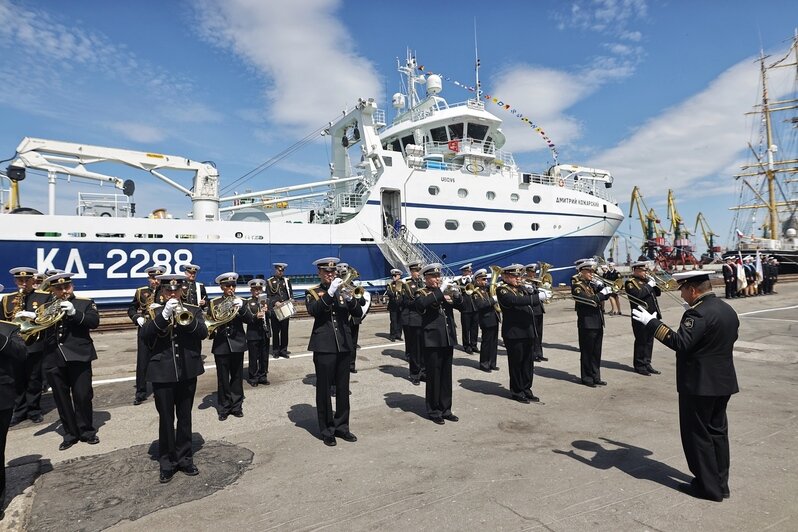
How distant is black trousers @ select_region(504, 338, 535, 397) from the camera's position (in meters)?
6.52

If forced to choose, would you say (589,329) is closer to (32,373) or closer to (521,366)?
(521,366)

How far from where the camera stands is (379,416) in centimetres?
596

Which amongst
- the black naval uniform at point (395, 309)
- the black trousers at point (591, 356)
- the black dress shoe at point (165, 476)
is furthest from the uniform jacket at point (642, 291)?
the black dress shoe at point (165, 476)

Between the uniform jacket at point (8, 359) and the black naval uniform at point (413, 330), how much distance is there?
4.99 m

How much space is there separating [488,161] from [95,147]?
1754 cm

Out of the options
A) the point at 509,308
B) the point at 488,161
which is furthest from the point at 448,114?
the point at 509,308

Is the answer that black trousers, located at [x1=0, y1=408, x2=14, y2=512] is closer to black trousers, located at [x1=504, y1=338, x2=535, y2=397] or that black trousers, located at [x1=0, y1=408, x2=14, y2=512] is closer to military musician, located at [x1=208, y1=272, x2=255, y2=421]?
military musician, located at [x1=208, y1=272, x2=255, y2=421]

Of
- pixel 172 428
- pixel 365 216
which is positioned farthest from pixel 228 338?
pixel 365 216

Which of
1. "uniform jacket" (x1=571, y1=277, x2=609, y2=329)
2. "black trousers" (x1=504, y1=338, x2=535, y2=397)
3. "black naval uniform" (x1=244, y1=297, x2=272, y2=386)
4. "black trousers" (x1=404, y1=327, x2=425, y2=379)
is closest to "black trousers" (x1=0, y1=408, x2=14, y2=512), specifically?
"black naval uniform" (x1=244, y1=297, x2=272, y2=386)

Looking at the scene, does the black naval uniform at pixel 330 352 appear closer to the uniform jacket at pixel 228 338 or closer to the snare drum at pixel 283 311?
the snare drum at pixel 283 311

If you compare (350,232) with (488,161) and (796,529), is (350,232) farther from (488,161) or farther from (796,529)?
(796,529)

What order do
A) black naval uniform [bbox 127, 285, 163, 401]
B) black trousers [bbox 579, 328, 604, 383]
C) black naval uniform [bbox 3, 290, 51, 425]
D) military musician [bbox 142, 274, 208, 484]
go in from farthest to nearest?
black trousers [bbox 579, 328, 604, 383] → black naval uniform [bbox 127, 285, 163, 401] → black naval uniform [bbox 3, 290, 51, 425] → military musician [bbox 142, 274, 208, 484]

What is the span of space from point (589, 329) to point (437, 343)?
329 cm

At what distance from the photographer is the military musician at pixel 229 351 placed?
6008mm
